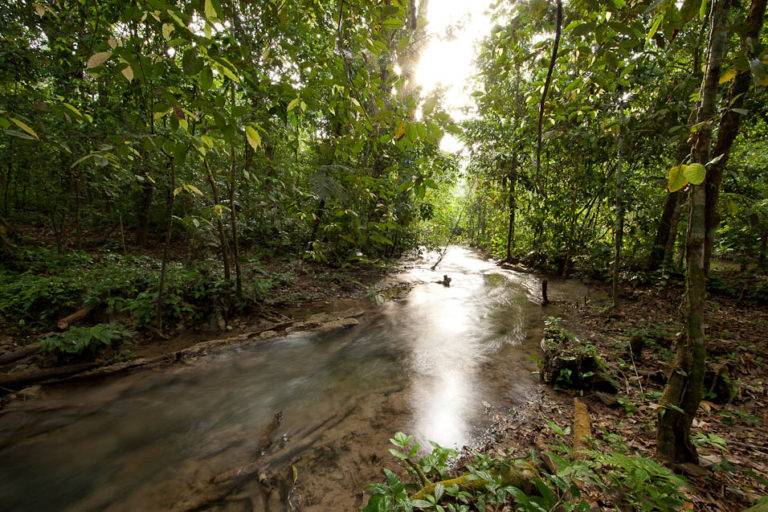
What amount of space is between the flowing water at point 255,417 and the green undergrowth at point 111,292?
1.22 meters

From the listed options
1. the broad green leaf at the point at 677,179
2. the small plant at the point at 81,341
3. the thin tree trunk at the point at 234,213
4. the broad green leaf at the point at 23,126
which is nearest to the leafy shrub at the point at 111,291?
the thin tree trunk at the point at 234,213

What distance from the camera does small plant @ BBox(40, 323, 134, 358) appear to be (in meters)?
4.15

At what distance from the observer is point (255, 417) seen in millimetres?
3781

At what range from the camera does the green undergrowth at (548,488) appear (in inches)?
71.6

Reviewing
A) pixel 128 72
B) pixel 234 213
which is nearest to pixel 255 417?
pixel 234 213

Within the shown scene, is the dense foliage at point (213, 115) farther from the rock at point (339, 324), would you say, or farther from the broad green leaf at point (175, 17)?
the rock at point (339, 324)

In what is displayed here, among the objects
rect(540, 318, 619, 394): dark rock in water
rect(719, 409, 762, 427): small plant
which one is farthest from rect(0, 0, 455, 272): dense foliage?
rect(719, 409, 762, 427): small plant

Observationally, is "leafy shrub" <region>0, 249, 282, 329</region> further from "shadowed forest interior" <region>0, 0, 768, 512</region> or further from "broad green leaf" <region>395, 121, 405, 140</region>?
"broad green leaf" <region>395, 121, 405, 140</region>

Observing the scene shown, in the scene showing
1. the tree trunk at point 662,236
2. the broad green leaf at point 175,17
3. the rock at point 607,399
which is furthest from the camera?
the tree trunk at point 662,236

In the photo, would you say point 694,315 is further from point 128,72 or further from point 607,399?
point 128,72

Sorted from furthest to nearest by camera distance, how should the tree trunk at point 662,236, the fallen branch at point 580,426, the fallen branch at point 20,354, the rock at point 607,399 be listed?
the tree trunk at point 662,236, the fallen branch at point 20,354, the rock at point 607,399, the fallen branch at point 580,426

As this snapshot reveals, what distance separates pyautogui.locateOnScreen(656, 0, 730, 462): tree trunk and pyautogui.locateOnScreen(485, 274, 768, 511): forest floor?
17 cm

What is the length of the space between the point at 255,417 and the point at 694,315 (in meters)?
4.19

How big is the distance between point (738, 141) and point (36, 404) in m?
15.2
